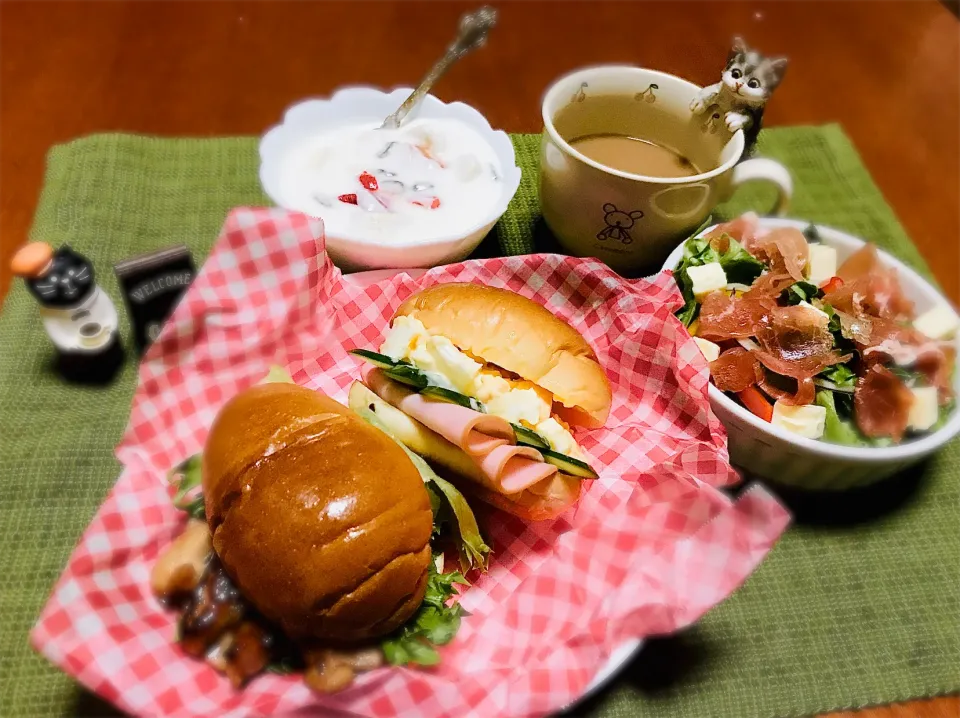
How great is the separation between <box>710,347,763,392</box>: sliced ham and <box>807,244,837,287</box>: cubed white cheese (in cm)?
19

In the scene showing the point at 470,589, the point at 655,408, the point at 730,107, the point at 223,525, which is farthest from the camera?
the point at 730,107

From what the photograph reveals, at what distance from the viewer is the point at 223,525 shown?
596 mm

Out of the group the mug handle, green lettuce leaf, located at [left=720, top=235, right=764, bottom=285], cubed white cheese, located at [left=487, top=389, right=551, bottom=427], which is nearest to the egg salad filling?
cubed white cheese, located at [left=487, top=389, right=551, bottom=427]

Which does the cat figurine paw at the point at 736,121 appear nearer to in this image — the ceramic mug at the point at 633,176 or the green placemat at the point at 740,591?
the ceramic mug at the point at 633,176

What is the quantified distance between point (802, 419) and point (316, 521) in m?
0.52

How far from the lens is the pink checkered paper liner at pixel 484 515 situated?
0.55 metres

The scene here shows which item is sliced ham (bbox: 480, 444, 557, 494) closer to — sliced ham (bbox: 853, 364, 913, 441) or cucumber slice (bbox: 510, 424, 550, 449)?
cucumber slice (bbox: 510, 424, 550, 449)

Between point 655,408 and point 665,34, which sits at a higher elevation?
point 665,34

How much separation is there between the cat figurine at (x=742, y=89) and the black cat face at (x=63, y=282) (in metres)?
0.79

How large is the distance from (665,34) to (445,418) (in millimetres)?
1208

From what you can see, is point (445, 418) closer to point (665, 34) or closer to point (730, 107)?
point (730, 107)

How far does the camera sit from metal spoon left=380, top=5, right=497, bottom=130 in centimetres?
105

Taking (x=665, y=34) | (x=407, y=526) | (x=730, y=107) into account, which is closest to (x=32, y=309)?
(x=407, y=526)

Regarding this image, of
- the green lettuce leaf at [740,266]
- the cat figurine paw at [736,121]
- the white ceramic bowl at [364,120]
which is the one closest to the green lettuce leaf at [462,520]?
the white ceramic bowl at [364,120]
